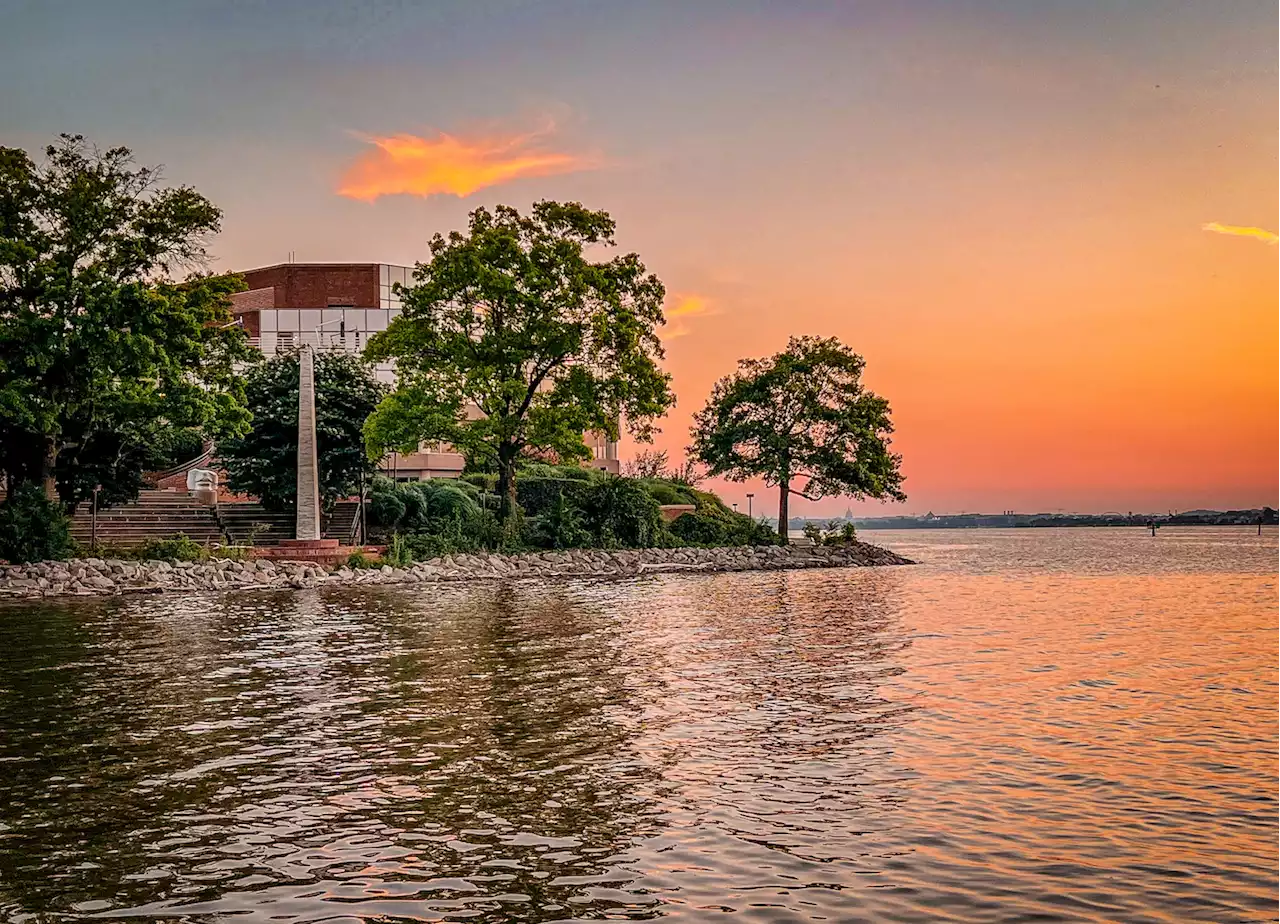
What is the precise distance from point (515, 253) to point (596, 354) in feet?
17.6

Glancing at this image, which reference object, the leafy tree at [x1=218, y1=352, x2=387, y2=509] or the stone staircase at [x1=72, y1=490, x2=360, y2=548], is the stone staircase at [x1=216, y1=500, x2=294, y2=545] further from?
the leafy tree at [x1=218, y1=352, x2=387, y2=509]

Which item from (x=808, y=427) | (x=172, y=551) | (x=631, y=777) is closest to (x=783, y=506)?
(x=808, y=427)

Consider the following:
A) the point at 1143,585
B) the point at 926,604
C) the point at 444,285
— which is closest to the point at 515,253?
the point at 444,285

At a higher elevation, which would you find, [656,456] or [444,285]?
[444,285]

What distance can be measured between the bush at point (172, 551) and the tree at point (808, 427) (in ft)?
114

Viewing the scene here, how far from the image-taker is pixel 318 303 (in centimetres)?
8412

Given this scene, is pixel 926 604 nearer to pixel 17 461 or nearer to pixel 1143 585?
pixel 1143 585

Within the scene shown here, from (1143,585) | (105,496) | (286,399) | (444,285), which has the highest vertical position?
(444,285)

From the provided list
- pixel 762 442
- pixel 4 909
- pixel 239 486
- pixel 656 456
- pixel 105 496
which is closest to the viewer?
pixel 4 909

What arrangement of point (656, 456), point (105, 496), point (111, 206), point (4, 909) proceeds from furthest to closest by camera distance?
point (656, 456)
point (105, 496)
point (111, 206)
point (4, 909)

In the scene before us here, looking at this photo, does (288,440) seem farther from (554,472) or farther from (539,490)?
(554,472)

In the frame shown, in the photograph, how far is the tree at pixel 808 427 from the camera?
62.8m

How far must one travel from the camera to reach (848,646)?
19688 millimetres

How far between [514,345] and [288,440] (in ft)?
31.8
